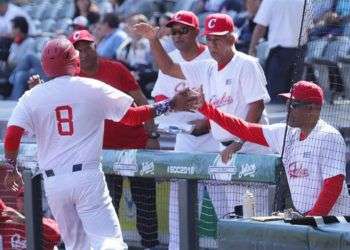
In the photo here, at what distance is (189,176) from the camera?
302 inches

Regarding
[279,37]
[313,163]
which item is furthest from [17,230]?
[279,37]

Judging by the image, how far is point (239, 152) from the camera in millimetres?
7816

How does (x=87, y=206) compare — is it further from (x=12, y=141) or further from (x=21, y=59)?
(x=21, y=59)

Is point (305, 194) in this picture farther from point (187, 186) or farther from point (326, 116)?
point (326, 116)

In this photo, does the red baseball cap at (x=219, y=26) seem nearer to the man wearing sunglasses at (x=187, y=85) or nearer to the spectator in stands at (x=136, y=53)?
the man wearing sunglasses at (x=187, y=85)

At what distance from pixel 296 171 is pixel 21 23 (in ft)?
29.1

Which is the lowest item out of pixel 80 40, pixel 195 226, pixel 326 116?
pixel 195 226

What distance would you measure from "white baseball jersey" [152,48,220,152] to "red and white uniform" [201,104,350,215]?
1.24 m

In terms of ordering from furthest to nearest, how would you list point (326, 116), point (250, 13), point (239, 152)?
1. point (250, 13)
2. point (326, 116)
3. point (239, 152)

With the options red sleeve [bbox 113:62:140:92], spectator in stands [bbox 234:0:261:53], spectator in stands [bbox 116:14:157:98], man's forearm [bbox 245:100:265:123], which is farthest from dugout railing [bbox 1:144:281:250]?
spectator in stands [bbox 116:14:157:98]

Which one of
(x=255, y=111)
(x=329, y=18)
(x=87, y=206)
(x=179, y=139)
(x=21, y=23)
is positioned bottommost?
(x=87, y=206)

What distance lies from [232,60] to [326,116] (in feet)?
3.88

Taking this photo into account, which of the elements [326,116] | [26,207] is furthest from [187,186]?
[326,116]

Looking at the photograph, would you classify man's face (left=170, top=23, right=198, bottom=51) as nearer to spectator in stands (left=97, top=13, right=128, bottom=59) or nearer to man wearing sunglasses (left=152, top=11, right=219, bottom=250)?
man wearing sunglasses (left=152, top=11, right=219, bottom=250)
